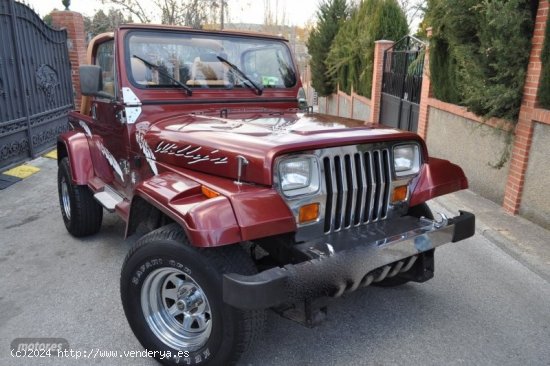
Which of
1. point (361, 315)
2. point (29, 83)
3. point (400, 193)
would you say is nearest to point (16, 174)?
point (29, 83)

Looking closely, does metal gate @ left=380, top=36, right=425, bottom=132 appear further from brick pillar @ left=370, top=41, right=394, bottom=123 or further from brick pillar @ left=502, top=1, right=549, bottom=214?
brick pillar @ left=502, top=1, right=549, bottom=214

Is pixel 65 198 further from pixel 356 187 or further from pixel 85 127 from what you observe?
pixel 356 187

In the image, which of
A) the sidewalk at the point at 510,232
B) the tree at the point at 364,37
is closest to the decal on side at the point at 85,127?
the sidewalk at the point at 510,232

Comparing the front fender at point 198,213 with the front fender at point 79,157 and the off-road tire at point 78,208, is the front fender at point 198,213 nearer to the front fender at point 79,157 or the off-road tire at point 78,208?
the front fender at point 79,157

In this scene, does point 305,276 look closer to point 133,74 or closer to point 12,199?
point 133,74

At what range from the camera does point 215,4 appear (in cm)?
1505

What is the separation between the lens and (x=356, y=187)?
2.45 meters

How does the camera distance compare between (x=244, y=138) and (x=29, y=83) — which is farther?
(x=29, y=83)

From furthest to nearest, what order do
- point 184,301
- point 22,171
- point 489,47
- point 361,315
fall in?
point 22,171, point 489,47, point 361,315, point 184,301

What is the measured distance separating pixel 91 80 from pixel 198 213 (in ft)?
6.54

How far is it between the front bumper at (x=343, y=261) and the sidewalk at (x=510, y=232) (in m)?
1.68

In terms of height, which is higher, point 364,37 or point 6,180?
point 364,37

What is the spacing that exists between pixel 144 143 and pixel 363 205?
1622mm

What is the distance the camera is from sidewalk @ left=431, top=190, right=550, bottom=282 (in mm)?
3977
